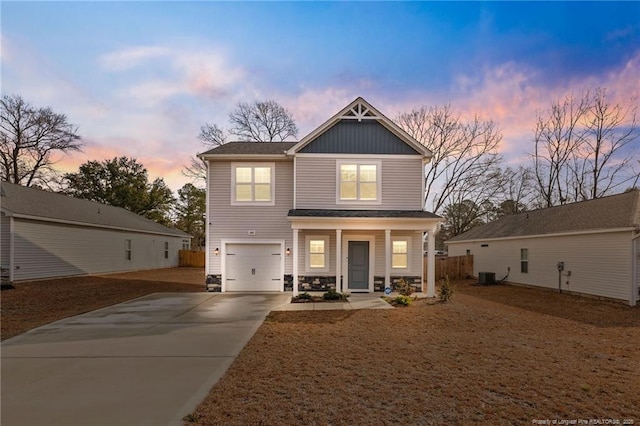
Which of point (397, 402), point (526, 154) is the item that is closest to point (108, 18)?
point (397, 402)

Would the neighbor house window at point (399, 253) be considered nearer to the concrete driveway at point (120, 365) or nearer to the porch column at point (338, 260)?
the porch column at point (338, 260)

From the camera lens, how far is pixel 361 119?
14.5m

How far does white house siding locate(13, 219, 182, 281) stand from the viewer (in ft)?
54.2

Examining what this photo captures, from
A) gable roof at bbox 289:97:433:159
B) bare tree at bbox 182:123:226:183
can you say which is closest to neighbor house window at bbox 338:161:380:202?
gable roof at bbox 289:97:433:159

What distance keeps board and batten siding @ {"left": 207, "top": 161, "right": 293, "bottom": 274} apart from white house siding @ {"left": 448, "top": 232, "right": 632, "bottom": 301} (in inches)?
471

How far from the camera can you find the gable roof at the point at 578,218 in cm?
1323

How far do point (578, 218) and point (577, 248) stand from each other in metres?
1.68

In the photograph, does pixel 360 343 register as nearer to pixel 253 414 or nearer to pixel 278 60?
pixel 253 414

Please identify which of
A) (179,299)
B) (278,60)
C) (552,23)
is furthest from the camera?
(278,60)

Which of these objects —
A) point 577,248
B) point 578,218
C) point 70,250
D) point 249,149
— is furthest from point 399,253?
point 70,250

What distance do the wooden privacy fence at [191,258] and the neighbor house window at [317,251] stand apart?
22.0m

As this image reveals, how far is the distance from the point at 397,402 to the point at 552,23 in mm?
15901

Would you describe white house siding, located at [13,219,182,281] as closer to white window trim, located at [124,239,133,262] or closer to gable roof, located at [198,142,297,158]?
white window trim, located at [124,239,133,262]

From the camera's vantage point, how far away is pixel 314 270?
561 inches
